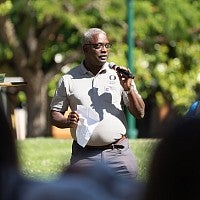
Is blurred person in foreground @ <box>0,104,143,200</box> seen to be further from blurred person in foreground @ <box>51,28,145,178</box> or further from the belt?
the belt

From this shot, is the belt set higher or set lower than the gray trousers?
higher

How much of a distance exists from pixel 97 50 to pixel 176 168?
4.85 metres

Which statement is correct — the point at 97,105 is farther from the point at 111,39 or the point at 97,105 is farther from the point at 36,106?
the point at 36,106

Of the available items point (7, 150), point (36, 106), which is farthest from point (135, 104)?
point (36, 106)

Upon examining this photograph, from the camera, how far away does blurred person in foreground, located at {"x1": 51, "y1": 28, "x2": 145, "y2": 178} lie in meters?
6.37

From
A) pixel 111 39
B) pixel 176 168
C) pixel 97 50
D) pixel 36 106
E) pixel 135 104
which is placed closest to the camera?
pixel 176 168

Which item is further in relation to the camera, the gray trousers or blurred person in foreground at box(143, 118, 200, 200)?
the gray trousers

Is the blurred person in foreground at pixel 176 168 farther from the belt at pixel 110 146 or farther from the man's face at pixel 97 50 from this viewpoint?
the man's face at pixel 97 50

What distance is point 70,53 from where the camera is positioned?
2450 cm

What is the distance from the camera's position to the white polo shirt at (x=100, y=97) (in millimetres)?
6391

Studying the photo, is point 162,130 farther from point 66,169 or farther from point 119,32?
point 119,32

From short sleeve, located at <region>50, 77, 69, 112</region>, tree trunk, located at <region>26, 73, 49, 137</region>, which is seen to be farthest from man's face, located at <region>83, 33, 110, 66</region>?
tree trunk, located at <region>26, 73, 49, 137</region>

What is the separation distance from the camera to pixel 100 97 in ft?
21.2

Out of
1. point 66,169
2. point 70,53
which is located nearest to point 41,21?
point 70,53
